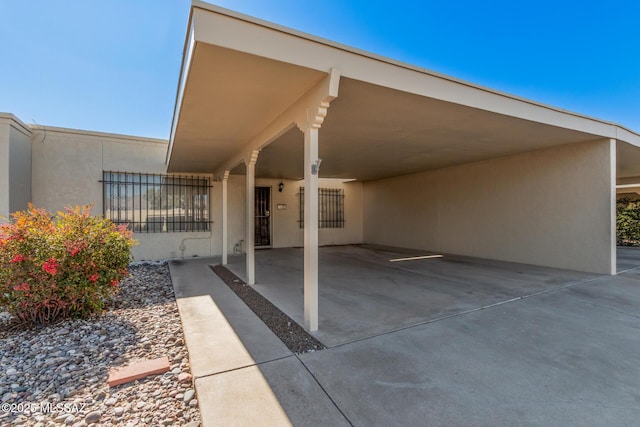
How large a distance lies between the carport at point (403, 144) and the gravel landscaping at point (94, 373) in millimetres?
1420

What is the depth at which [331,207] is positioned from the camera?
11.9 meters

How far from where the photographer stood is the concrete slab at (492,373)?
1782 mm

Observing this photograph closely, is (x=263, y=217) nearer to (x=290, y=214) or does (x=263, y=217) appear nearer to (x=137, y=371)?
(x=290, y=214)

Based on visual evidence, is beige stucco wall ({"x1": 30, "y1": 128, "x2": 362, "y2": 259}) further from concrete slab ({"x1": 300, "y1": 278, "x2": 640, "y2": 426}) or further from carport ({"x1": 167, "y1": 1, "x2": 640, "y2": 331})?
concrete slab ({"x1": 300, "y1": 278, "x2": 640, "y2": 426})

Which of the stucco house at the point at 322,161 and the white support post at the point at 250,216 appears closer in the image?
the stucco house at the point at 322,161

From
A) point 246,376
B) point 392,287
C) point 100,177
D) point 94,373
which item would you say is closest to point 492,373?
point 246,376

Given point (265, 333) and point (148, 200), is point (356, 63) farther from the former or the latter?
point (148, 200)

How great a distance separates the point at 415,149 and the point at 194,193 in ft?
20.2

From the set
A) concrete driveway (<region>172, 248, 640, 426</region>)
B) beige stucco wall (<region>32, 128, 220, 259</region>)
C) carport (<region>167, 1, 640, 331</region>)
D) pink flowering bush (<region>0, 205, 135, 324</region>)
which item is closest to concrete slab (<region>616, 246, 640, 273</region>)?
carport (<region>167, 1, 640, 331</region>)

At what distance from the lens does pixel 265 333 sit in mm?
3012

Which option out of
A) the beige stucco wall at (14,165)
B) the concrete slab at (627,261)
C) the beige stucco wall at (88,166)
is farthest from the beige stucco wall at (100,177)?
the concrete slab at (627,261)

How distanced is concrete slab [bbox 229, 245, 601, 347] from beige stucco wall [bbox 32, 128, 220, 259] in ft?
7.28

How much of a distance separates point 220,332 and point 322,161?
17.5 feet

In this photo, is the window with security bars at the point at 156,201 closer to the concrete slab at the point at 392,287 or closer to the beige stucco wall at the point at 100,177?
the beige stucco wall at the point at 100,177
